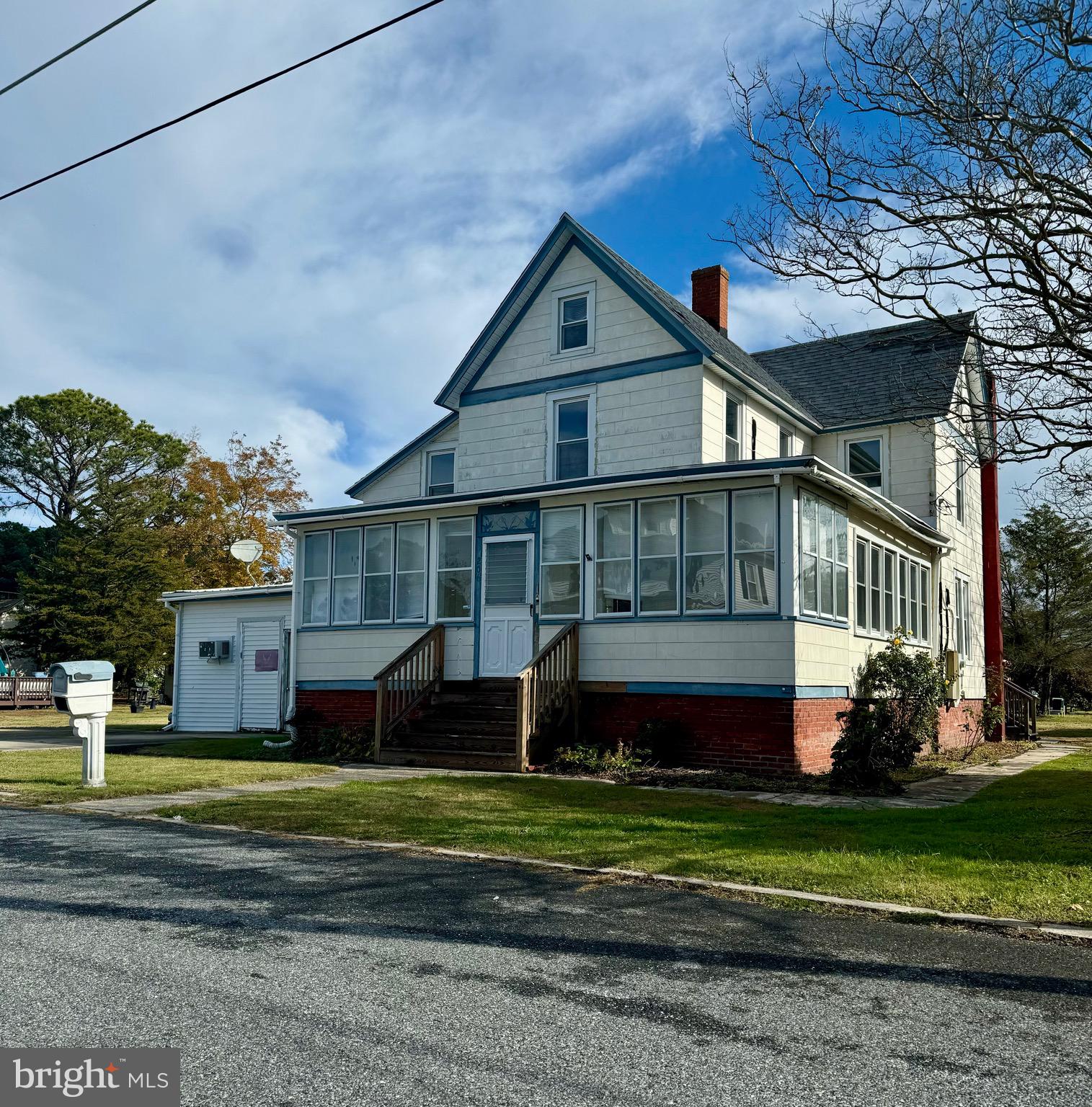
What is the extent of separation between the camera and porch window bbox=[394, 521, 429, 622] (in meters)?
18.4

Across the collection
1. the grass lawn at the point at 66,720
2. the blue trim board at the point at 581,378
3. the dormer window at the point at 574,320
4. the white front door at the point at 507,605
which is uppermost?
the dormer window at the point at 574,320

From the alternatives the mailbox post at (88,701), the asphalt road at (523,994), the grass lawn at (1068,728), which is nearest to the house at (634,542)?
the grass lawn at (1068,728)

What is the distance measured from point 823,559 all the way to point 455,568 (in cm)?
638

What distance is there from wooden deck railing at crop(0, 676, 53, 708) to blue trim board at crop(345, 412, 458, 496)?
17.0 meters

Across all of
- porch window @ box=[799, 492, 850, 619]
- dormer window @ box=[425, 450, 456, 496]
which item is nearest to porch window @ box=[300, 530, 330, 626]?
dormer window @ box=[425, 450, 456, 496]

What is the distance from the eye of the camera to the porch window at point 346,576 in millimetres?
19062

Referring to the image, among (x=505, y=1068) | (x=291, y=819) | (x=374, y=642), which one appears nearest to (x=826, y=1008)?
(x=505, y=1068)

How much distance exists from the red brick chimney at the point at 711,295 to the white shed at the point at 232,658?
11590 millimetres

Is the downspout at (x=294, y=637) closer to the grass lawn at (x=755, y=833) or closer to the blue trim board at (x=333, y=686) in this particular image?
the blue trim board at (x=333, y=686)

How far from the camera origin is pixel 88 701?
464 inches

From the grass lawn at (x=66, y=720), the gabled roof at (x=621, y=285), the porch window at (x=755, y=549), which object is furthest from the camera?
the grass lawn at (x=66, y=720)

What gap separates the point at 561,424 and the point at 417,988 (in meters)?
15.9

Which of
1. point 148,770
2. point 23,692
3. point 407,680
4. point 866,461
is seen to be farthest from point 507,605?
point 23,692

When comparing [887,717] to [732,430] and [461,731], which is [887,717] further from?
[732,430]
